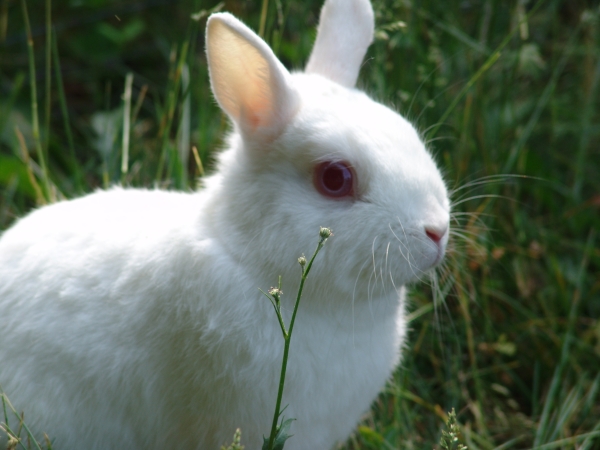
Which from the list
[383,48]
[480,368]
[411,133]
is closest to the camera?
[411,133]

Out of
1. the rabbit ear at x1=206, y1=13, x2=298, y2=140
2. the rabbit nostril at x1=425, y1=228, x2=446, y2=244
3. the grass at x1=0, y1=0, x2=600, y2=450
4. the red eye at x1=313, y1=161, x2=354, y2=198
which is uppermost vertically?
the rabbit ear at x1=206, y1=13, x2=298, y2=140

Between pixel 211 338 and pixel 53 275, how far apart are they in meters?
0.54

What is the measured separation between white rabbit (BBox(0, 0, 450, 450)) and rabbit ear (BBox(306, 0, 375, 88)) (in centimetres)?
9

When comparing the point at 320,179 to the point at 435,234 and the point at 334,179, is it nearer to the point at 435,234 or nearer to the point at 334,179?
the point at 334,179

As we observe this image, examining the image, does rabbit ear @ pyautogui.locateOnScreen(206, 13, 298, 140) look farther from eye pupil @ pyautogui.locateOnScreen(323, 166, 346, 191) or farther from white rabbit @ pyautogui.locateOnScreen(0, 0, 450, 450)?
eye pupil @ pyautogui.locateOnScreen(323, 166, 346, 191)

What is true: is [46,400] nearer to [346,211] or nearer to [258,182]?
[258,182]

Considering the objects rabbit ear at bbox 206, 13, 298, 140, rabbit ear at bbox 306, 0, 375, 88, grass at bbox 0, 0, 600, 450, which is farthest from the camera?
grass at bbox 0, 0, 600, 450

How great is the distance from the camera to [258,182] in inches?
83.6

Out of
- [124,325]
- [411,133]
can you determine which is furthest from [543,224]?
[124,325]

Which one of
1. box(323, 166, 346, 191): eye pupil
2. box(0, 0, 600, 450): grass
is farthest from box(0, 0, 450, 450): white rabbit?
box(0, 0, 600, 450): grass

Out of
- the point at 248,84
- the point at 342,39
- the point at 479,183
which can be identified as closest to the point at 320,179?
the point at 248,84

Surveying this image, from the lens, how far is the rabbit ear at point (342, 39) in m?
2.40

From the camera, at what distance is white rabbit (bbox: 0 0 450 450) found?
6.64 feet

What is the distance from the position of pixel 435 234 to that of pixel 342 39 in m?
0.75
